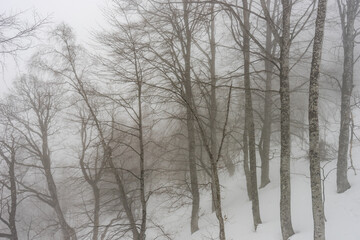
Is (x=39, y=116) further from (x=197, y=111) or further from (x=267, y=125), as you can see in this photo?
(x=267, y=125)

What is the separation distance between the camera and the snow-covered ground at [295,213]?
269 inches

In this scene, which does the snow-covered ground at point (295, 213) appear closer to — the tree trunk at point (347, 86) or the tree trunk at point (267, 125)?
the tree trunk at point (267, 125)

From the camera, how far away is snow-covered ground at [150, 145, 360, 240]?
22.4ft

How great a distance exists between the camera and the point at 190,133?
34.9 ft

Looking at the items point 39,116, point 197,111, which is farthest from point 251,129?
point 39,116

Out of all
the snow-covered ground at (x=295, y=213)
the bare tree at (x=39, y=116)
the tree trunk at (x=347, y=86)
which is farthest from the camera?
the bare tree at (x=39, y=116)

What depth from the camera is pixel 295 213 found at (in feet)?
27.1

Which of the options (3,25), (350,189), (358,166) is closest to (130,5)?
(3,25)

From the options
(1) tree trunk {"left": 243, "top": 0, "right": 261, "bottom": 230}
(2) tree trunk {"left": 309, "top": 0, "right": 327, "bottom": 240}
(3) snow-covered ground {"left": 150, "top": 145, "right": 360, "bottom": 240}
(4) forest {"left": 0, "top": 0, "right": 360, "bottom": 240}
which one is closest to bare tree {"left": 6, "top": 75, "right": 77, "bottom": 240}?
(4) forest {"left": 0, "top": 0, "right": 360, "bottom": 240}

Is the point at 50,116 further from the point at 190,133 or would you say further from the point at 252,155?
the point at 252,155

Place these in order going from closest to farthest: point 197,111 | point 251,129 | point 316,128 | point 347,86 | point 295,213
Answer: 1. point 316,128
2. point 347,86
3. point 295,213
4. point 251,129
5. point 197,111

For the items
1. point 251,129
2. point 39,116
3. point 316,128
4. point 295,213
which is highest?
point 39,116

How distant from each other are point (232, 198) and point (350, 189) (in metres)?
6.57

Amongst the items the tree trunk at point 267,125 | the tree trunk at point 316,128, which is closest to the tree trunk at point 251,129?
the tree trunk at point 316,128
